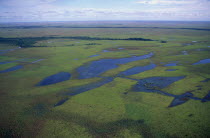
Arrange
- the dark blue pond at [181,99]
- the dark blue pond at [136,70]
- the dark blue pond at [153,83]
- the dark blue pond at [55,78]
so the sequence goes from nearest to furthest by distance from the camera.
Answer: the dark blue pond at [181,99] < the dark blue pond at [153,83] < the dark blue pond at [55,78] < the dark blue pond at [136,70]

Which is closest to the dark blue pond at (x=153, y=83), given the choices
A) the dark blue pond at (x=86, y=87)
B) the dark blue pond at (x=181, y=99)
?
the dark blue pond at (x=181, y=99)

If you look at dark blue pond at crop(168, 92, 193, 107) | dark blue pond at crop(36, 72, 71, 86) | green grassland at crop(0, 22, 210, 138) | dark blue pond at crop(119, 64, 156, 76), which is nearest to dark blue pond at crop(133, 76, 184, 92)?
green grassland at crop(0, 22, 210, 138)

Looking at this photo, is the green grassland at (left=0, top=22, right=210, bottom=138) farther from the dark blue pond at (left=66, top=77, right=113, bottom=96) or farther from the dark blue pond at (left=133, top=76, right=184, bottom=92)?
the dark blue pond at (left=133, top=76, right=184, bottom=92)

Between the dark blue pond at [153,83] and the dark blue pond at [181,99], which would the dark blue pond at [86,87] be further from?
the dark blue pond at [181,99]

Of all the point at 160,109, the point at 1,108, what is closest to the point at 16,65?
the point at 1,108

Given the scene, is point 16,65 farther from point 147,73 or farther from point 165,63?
point 165,63

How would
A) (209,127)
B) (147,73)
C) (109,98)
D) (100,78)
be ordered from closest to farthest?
(209,127) < (109,98) < (100,78) < (147,73)

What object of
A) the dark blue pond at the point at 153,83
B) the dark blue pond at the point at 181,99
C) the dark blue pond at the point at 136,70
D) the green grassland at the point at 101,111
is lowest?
the green grassland at the point at 101,111
